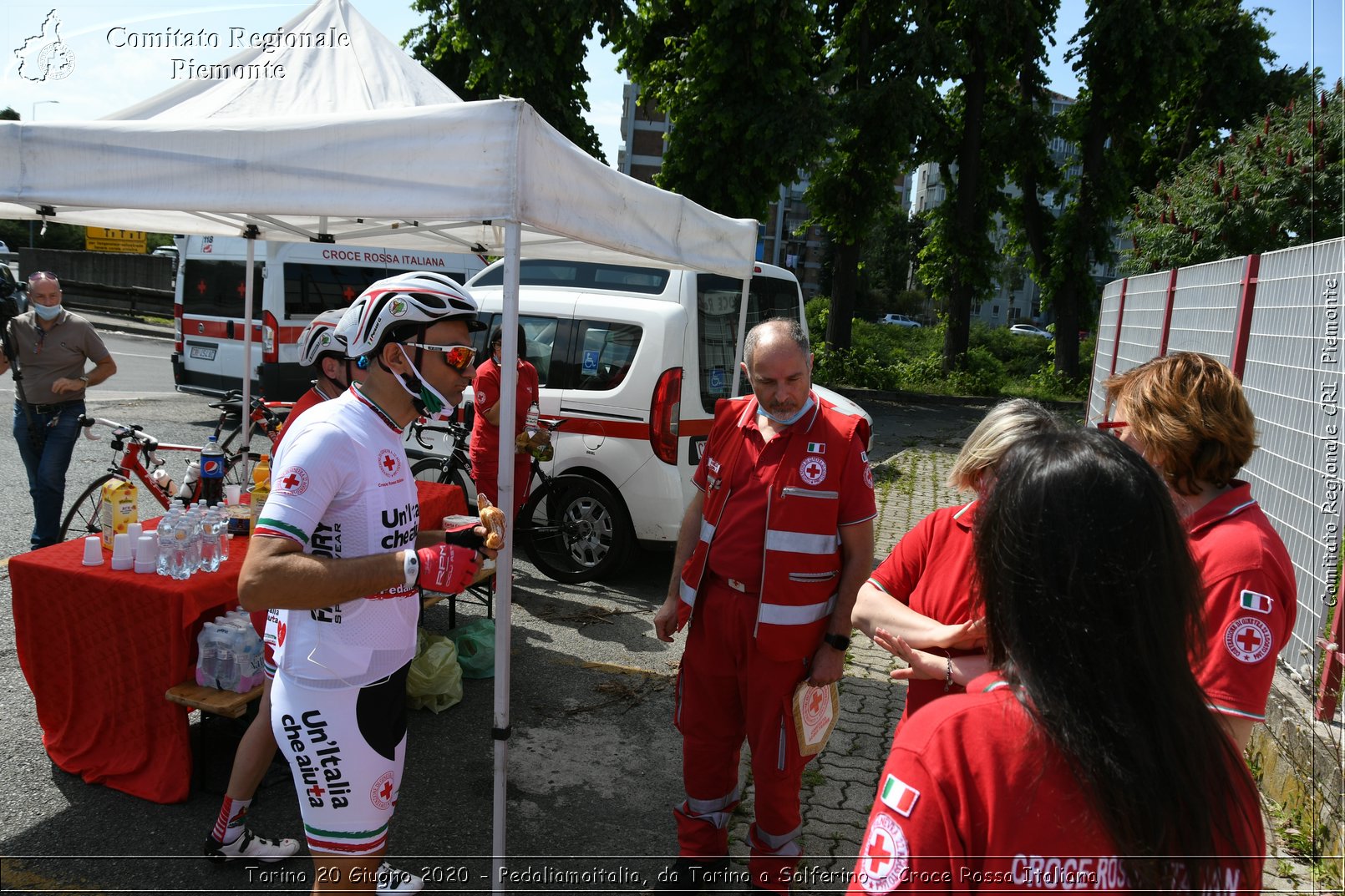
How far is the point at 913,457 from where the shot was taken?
42.2 feet

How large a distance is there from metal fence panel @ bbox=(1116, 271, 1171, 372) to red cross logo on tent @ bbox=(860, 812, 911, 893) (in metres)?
6.83

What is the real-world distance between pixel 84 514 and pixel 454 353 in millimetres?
5411

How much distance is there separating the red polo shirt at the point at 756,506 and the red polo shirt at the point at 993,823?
1.85 metres

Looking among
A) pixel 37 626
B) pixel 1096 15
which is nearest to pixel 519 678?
pixel 37 626

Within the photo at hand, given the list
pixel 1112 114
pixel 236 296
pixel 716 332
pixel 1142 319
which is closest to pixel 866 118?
pixel 1112 114

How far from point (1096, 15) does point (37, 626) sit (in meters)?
21.7

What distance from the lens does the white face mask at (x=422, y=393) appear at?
2291 mm

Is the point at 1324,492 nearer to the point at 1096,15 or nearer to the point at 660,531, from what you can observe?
the point at 660,531

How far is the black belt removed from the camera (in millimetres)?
5766

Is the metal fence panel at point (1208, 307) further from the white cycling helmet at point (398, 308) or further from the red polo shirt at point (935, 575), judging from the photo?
the white cycling helmet at point (398, 308)

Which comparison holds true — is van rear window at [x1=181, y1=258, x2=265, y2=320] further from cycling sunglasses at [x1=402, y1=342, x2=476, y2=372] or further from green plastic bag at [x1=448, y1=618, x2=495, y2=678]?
cycling sunglasses at [x1=402, y1=342, x2=476, y2=372]

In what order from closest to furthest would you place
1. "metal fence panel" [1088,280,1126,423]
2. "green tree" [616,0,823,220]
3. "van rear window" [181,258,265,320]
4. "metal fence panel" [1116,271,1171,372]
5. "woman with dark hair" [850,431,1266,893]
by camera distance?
1. "woman with dark hair" [850,431,1266,893]
2. "metal fence panel" [1116,271,1171,372]
3. "metal fence panel" [1088,280,1126,423]
4. "van rear window" [181,258,265,320]
5. "green tree" [616,0,823,220]

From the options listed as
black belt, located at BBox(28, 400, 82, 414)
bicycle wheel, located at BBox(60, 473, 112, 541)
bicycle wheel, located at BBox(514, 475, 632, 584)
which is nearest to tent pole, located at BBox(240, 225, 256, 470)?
bicycle wheel, located at BBox(60, 473, 112, 541)

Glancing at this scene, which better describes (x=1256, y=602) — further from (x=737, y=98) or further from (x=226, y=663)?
(x=737, y=98)
